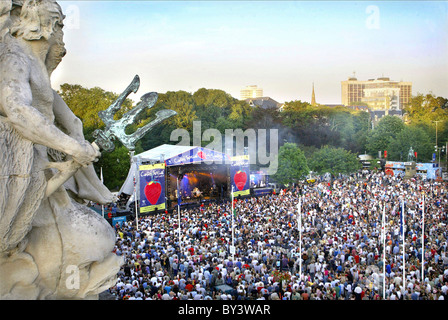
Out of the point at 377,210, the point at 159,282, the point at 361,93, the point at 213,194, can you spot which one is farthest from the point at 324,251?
the point at 361,93

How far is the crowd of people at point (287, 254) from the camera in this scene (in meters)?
11.3

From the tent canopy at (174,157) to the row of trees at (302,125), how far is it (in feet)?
17.7

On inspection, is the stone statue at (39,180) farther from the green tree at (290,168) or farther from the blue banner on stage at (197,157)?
the green tree at (290,168)

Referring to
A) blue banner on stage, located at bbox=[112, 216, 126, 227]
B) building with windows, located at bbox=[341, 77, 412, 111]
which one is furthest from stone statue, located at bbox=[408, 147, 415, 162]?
building with windows, located at bbox=[341, 77, 412, 111]

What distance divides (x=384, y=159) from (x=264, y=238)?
124 ft

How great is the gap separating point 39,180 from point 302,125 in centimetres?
5236

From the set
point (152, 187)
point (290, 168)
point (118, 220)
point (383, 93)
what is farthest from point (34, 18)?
point (383, 93)

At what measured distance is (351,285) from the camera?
12.1m

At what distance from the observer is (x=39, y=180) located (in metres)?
4.31

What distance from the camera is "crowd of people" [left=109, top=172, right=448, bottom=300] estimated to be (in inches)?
447

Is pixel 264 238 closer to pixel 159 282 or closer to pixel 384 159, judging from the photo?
pixel 159 282

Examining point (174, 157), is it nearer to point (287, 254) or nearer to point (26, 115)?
point (287, 254)

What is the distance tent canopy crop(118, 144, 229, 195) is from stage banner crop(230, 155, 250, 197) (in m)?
0.75

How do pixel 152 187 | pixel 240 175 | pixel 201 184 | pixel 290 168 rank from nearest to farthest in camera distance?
1. pixel 152 187
2. pixel 240 175
3. pixel 201 184
4. pixel 290 168
